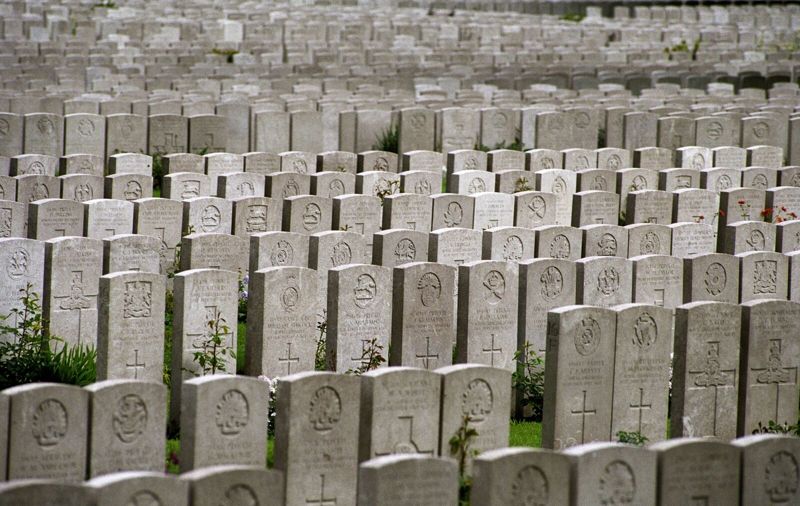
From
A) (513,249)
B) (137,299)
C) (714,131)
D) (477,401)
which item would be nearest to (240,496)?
(477,401)

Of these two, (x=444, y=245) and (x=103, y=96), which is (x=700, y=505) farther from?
(x=103, y=96)

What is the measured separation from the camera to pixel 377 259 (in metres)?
9.98

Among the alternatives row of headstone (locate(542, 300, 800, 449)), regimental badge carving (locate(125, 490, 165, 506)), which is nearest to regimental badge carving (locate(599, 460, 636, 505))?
row of headstone (locate(542, 300, 800, 449))

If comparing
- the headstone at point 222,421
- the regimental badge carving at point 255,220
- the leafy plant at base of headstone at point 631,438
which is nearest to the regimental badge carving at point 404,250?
the regimental badge carving at point 255,220

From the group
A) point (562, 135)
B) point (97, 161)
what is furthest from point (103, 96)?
point (562, 135)

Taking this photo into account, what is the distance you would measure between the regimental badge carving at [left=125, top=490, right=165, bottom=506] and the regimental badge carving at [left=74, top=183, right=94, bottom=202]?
6.45 meters

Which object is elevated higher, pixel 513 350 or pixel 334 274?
pixel 334 274

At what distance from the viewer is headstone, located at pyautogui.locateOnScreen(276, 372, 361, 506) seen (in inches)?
261

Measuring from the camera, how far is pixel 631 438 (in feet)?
26.2

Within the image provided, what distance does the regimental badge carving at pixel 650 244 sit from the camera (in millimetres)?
10812

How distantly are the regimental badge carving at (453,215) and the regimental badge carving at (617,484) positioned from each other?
546 centimetres

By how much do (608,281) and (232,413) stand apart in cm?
356

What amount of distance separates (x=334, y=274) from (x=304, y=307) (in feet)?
0.93

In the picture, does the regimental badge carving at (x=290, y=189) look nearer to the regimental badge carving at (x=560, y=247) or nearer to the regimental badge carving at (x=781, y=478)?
the regimental badge carving at (x=560, y=247)
